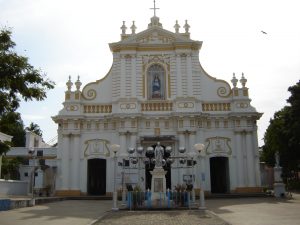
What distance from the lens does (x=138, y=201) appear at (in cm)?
2269

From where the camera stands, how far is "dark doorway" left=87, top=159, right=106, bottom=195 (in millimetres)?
35469

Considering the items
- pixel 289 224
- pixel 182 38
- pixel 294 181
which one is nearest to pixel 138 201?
pixel 289 224

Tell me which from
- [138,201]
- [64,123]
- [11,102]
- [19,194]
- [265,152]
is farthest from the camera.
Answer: [265,152]

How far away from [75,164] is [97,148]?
227 centimetres

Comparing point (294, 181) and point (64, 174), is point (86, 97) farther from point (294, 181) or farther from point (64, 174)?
point (294, 181)

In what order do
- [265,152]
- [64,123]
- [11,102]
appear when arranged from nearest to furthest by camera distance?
[11,102] < [64,123] < [265,152]

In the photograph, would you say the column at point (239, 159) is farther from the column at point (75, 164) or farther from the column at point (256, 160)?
the column at point (75, 164)

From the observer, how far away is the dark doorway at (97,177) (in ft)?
116

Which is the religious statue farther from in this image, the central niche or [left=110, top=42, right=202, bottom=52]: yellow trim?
[left=110, top=42, right=202, bottom=52]: yellow trim

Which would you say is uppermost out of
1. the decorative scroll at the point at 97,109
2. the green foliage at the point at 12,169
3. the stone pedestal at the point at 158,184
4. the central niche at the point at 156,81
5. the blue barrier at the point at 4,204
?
the central niche at the point at 156,81

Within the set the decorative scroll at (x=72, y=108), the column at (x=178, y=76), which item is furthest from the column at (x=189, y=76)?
the decorative scroll at (x=72, y=108)

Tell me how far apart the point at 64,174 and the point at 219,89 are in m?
15.2

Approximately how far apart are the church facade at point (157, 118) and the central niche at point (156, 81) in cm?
7

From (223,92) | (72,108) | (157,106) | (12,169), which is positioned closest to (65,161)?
(72,108)
